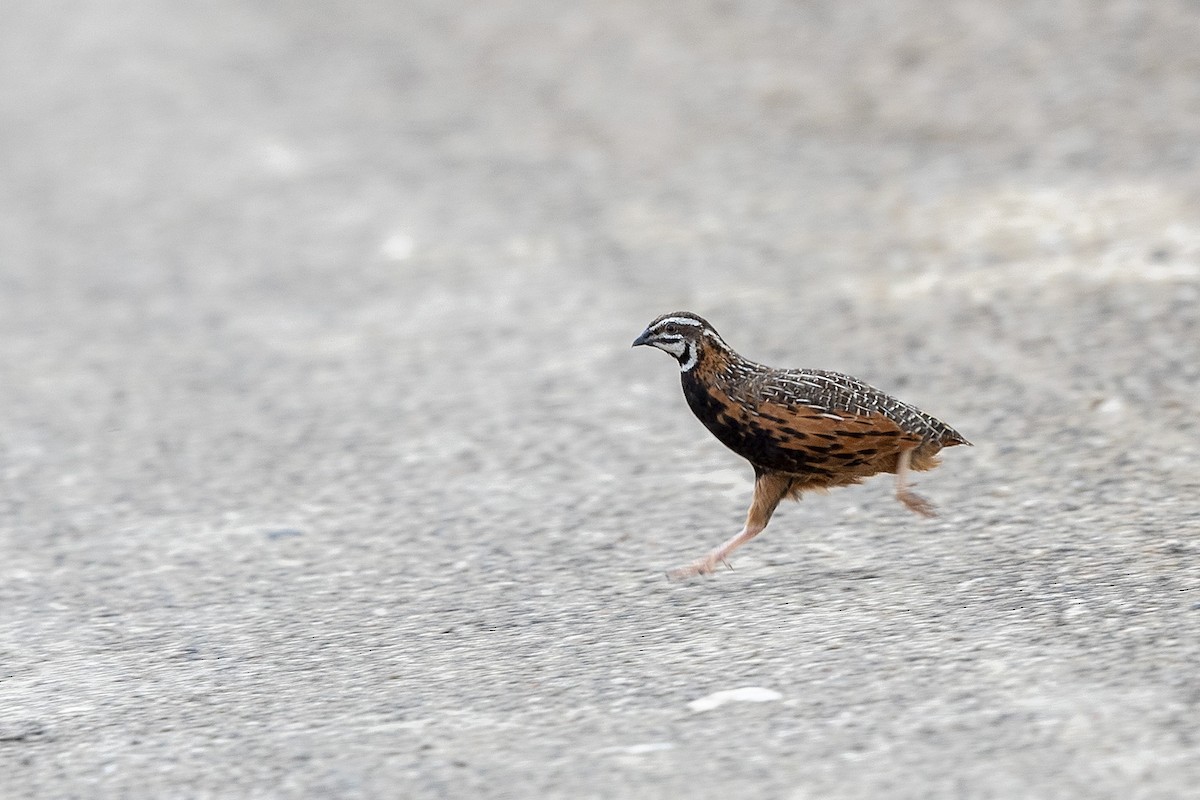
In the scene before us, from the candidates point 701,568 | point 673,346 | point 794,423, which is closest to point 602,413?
point 701,568

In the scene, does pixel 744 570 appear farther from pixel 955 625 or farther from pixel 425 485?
pixel 425 485

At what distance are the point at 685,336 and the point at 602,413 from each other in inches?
103

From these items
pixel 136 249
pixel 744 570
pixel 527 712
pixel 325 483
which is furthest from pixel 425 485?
pixel 136 249

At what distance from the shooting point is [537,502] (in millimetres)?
7191

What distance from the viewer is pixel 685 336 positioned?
18.9 feet

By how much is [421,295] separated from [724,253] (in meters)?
1.95

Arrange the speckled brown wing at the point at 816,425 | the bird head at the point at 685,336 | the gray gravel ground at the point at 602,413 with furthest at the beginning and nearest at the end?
1. the bird head at the point at 685,336
2. the speckled brown wing at the point at 816,425
3. the gray gravel ground at the point at 602,413

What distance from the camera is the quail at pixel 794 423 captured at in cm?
560

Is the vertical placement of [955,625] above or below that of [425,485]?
below

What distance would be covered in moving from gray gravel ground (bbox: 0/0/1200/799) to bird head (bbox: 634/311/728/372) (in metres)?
0.83

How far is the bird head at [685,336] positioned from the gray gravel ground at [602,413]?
2.73 feet

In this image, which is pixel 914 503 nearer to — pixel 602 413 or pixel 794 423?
pixel 794 423

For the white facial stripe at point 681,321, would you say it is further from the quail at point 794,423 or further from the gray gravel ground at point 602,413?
the gray gravel ground at point 602,413

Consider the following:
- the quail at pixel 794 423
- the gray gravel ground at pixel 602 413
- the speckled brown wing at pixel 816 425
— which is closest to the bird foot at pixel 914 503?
the quail at pixel 794 423
